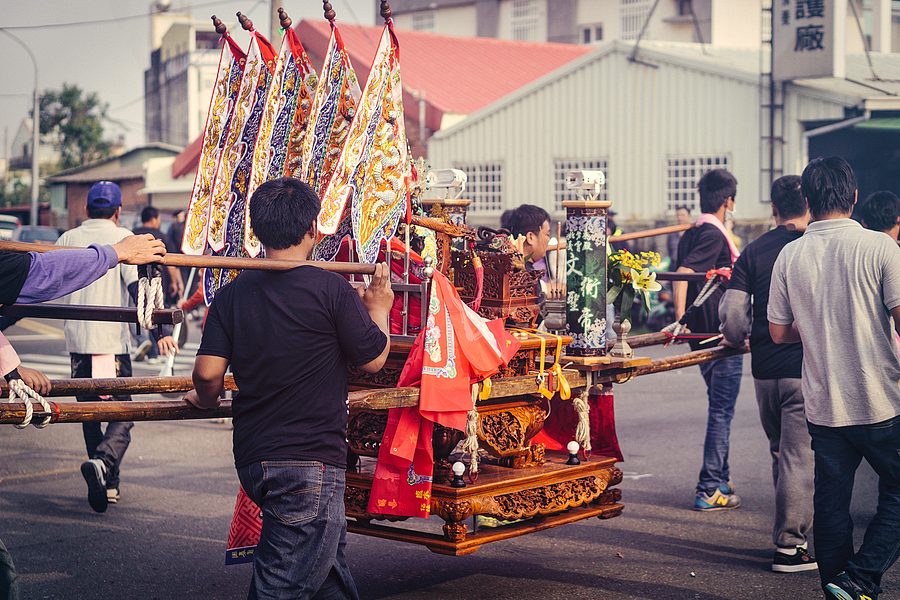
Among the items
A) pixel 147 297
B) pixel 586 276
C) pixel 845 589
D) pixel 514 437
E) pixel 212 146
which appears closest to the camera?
pixel 147 297

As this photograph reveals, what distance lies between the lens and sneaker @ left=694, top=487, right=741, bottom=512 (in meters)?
7.11

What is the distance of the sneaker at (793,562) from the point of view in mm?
5762

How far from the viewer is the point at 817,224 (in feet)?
16.4

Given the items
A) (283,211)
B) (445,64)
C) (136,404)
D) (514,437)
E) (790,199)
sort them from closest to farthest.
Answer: (283,211) → (136,404) → (514,437) → (790,199) → (445,64)

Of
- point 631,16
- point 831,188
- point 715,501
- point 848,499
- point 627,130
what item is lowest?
point 715,501

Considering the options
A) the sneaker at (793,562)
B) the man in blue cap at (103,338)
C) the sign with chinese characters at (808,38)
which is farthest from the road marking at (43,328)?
the sneaker at (793,562)

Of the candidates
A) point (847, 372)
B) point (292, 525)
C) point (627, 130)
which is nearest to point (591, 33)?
point (627, 130)

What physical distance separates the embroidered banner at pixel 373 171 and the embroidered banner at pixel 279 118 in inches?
21.6

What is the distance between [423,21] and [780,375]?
38.6m

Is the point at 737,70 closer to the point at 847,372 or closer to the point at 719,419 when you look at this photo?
the point at 719,419

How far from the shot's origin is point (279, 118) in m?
5.62

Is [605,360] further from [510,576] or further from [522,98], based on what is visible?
[522,98]

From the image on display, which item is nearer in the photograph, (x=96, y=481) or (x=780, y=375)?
(x=780, y=375)

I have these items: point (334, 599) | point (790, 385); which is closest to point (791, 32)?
point (790, 385)
